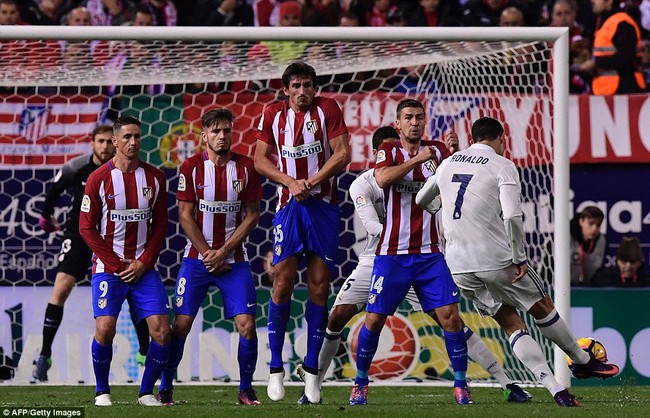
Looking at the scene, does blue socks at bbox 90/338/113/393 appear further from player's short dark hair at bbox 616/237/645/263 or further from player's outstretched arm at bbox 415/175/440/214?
player's short dark hair at bbox 616/237/645/263

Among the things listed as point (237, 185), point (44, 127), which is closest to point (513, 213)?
point (237, 185)

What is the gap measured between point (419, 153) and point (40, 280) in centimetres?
469

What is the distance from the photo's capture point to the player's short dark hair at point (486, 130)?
8.71 metres

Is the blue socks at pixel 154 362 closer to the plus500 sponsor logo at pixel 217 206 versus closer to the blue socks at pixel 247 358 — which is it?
the blue socks at pixel 247 358

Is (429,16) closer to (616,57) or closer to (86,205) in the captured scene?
(616,57)

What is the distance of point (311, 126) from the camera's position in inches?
350

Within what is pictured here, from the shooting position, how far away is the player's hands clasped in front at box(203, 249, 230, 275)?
9.05 m

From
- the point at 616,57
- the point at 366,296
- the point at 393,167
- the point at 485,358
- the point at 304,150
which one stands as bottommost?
the point at 485,358

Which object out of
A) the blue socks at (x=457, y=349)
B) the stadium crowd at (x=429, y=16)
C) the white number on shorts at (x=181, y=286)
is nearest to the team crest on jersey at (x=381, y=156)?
the blue socks at (x=457, y=349)

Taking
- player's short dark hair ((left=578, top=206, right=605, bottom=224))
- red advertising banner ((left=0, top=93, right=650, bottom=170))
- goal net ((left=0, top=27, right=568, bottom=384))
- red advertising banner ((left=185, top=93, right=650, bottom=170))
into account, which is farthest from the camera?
player's short dark hair ((left=578, top=206, right=605, bottom=224))

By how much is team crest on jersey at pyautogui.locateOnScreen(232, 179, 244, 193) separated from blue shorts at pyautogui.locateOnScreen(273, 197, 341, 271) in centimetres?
54

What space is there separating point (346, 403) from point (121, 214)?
2.05m

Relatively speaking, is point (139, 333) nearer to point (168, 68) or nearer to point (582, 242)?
point (168, 68)

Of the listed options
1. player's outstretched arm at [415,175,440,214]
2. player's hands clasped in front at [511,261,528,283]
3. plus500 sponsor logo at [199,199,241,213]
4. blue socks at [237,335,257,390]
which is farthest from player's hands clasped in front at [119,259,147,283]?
player's hands clasped in front at [511,261,528,283]
